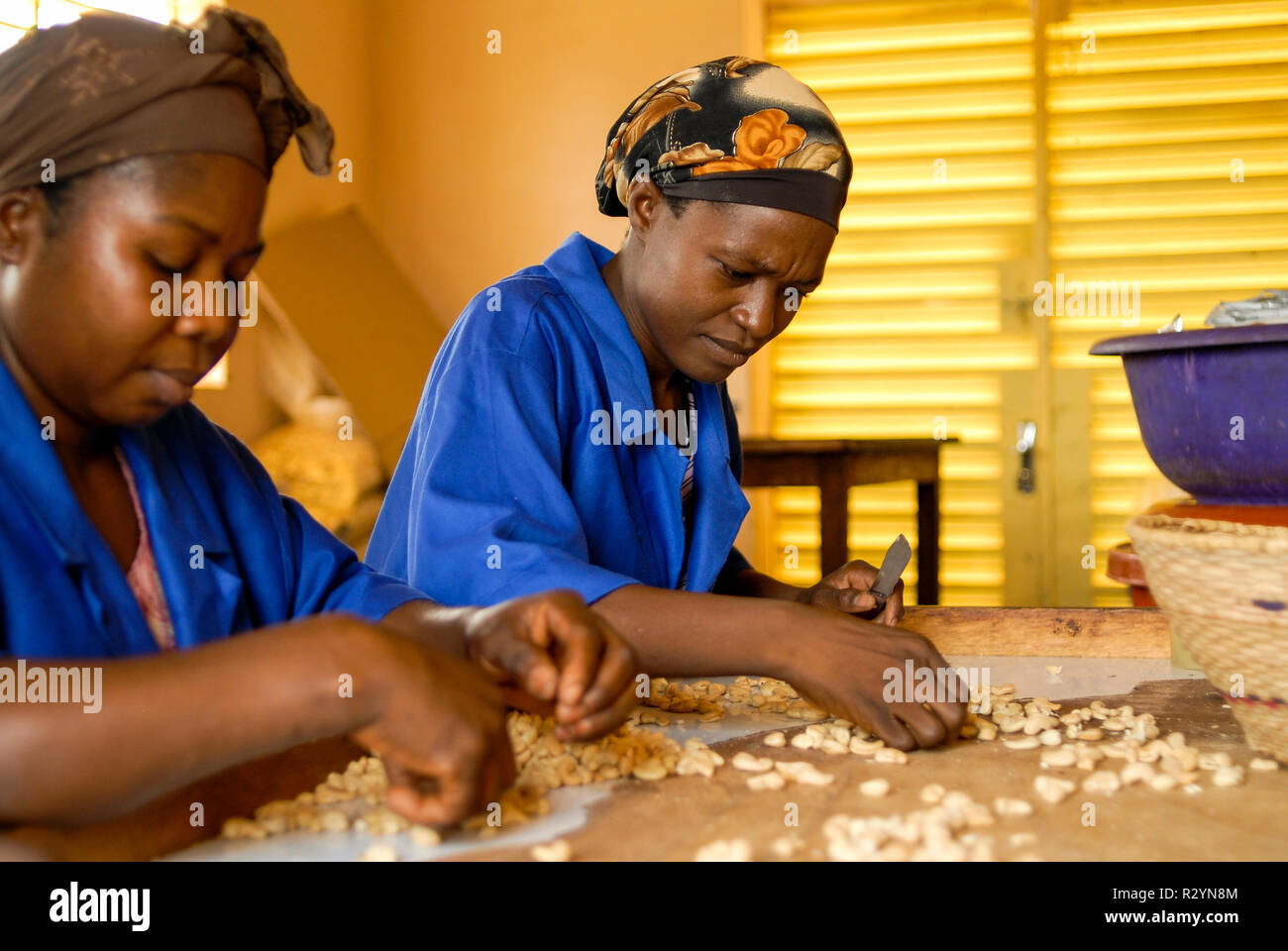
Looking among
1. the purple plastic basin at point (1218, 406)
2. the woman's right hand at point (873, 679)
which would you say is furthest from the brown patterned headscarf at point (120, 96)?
the purple plastic basin at point (1218, 406)

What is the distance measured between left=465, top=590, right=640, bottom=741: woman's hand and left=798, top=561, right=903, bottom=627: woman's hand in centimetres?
71

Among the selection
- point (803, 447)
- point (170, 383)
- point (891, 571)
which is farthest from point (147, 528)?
point (803, 447)

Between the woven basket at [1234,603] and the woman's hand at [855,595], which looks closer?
the woven basket at [1234,603]

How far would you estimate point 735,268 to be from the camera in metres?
1.42

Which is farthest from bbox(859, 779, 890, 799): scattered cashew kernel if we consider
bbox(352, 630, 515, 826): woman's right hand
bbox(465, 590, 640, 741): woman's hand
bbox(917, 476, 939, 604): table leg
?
bbox(917, 476, 939, 604): table leg

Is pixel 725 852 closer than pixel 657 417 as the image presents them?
Yes

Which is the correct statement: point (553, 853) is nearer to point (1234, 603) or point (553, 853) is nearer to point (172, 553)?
point (172, 553)

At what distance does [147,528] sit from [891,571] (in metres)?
0.94

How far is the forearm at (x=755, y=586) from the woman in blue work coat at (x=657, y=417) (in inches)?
5.0

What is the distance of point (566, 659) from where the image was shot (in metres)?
0.87

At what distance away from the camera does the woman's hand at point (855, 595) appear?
155 centimetres

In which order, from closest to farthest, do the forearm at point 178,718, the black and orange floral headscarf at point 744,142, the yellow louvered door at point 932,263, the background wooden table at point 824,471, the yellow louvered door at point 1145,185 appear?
the forearm at point 178,718
the black and orange floral headscarf at point 744,142
the background wooden table at point 824,471
the yellow louvered door at point 1145,185
the yellow louvered door at point 932,263

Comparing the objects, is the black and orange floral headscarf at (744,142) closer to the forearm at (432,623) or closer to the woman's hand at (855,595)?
the woman's hand at (855,595)
